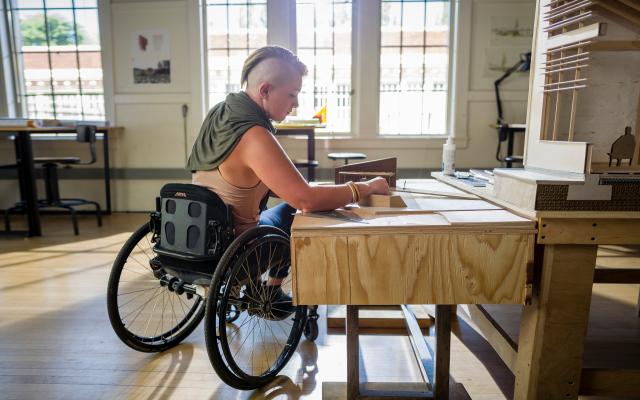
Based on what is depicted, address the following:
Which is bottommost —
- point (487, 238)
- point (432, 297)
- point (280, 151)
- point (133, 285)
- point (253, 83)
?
point (133, 285)

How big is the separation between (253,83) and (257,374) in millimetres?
1042

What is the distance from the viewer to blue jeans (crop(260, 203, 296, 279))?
159cm

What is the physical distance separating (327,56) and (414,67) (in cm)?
96

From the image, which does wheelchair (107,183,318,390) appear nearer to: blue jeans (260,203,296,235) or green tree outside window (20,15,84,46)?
blue jeans (260,203,296,235)

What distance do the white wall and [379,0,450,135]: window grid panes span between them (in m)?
0.22

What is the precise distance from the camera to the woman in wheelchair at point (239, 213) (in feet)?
4.24

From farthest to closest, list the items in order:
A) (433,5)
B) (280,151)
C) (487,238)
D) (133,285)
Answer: (433,5) < (133,285) < (280,151) < (487,238)

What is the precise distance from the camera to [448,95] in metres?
4.76

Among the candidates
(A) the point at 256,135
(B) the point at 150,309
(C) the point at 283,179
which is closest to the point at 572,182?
(C) the point at 283,179

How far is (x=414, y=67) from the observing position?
478 cm

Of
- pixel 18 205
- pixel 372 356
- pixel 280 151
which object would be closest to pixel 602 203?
pixel 280 151

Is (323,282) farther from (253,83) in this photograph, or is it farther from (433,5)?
(433,5)

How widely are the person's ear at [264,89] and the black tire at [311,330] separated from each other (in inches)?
36.7

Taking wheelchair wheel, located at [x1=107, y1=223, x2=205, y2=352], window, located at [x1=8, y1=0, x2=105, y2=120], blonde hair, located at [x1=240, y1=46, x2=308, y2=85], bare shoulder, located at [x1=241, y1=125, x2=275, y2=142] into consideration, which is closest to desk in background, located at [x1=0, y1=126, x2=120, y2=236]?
window, located at [x1=8, y1=0, x2=105, y2=120]
